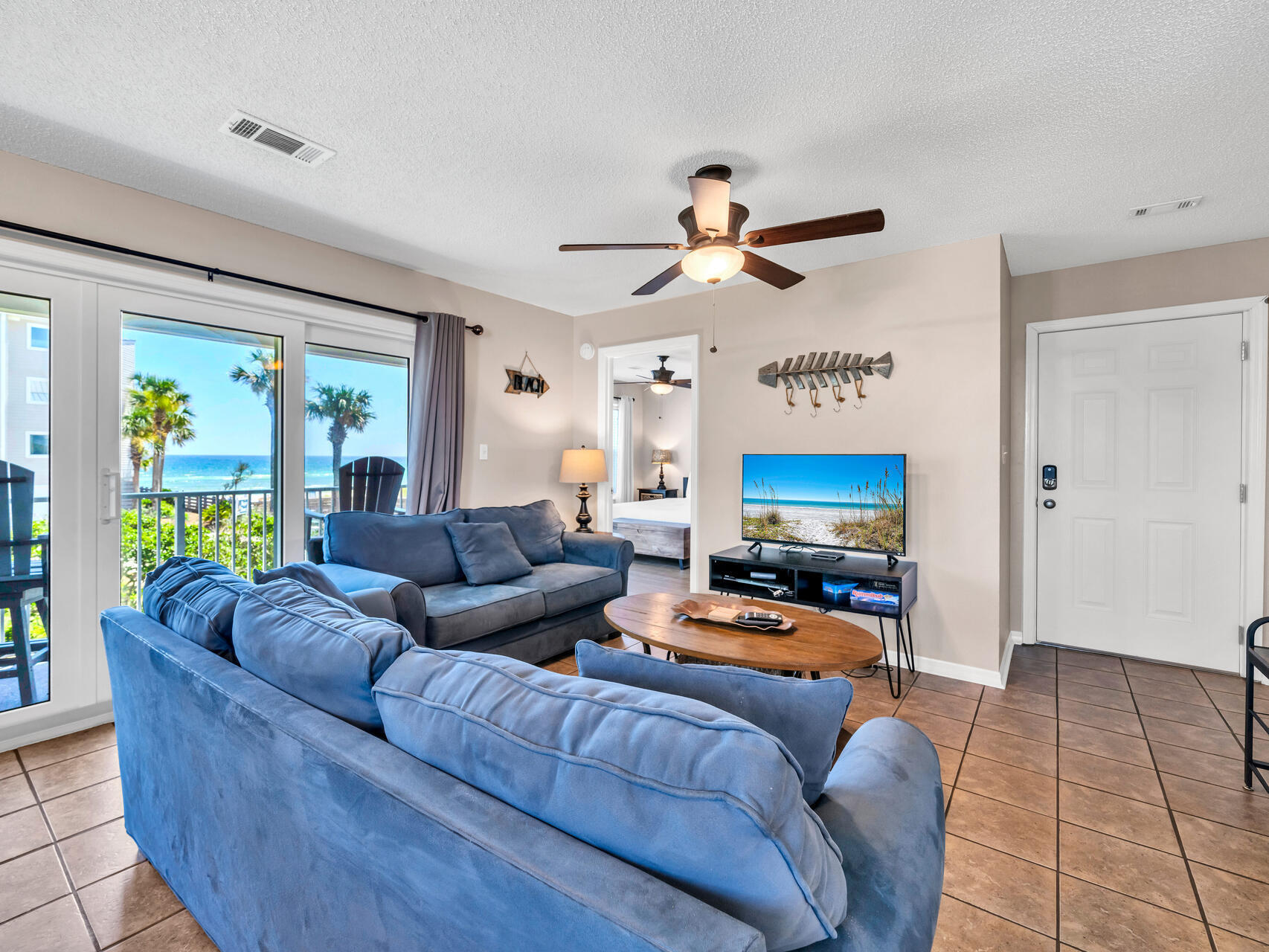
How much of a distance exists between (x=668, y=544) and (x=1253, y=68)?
4919 millimetres

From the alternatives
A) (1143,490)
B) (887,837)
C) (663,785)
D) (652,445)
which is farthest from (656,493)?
(663,785)

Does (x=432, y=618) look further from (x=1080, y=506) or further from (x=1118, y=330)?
(x=1118, y=330)

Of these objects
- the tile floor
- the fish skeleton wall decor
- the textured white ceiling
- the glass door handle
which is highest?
the textured white ceiling

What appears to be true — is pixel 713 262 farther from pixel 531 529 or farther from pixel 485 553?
pixel 531 529

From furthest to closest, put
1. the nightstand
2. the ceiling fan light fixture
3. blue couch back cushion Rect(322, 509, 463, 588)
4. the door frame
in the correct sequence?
the nightstand < the door frame < blue couch back cushion Rect(322, 509, 463, 588) < the ceiling fan light fixture

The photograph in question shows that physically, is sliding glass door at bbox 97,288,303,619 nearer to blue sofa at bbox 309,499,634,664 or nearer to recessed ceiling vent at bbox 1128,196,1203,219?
blue sofa at bbox 309,499,634,664

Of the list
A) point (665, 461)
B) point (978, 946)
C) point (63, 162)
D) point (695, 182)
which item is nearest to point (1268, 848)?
point (978, 946)

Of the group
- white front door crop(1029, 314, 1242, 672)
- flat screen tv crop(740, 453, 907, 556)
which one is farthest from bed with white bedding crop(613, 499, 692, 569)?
white front door crop(1029, 314, 1242, 672)

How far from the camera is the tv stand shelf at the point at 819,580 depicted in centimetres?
319

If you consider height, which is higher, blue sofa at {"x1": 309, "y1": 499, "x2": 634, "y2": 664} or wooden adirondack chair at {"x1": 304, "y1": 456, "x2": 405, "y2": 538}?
wooden adirondack chair at {"x1": 304, "y1": 456, "x2": 405, "y2": 538}

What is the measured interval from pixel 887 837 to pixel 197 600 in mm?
1644

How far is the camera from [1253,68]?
73.5 inches

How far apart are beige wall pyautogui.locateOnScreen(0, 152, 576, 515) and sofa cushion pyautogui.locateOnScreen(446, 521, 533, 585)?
2.67 feet

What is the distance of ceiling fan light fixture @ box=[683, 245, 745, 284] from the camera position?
7.92 ft
